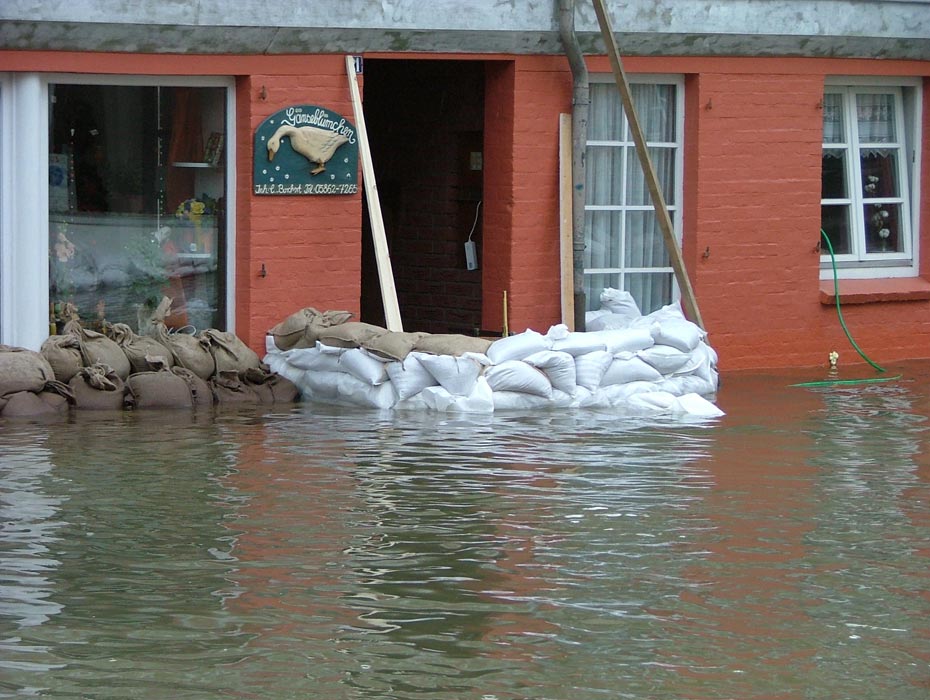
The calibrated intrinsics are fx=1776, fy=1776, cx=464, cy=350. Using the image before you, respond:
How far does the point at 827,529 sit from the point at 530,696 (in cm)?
296

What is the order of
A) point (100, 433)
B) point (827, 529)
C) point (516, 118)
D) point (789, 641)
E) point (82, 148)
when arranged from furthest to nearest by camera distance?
point (516, 118) < point (82, 148) < point (100, 433) < point (827, 529) < point (789, 641)

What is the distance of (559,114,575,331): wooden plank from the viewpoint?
44.0 feet

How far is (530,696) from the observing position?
559 cm

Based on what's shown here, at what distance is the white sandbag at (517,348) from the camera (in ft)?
38.5

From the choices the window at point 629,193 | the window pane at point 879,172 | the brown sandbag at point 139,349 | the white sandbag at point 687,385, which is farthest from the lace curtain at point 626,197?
the brown sandbag at point 139,349

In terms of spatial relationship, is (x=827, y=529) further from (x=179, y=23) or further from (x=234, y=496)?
(x=179, y=23)

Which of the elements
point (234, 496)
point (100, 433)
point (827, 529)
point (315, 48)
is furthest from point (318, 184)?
point (827, 529)

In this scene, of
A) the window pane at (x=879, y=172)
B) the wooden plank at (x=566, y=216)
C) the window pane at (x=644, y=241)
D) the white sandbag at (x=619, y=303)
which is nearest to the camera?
the wooden plank at (x=566, y=216)

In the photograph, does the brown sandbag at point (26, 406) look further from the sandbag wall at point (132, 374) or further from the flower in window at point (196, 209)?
the flower in window at point (196, 209)

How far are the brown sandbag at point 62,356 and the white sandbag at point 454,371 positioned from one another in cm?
223

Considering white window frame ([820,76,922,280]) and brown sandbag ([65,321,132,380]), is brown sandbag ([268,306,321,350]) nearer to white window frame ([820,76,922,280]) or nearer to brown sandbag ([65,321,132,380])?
brown sandbag ([65,321,132,380])

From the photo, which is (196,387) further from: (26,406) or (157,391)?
(26,406)

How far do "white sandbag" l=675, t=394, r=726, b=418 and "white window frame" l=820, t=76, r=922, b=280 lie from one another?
12.1 ft

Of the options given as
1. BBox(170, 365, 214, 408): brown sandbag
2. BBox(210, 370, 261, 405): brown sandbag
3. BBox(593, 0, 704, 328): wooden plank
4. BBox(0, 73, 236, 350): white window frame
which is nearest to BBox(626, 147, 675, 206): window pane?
BBox(593, 0, 704, 328): wooden plank
